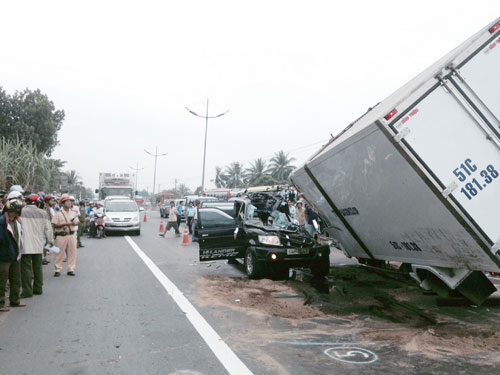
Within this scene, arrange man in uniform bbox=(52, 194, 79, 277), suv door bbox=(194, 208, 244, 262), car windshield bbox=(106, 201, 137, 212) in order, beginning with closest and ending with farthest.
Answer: man in uniform bbox=(52, 194, 79, 277)
suv door bbox=(194, 208, 244, 262)
car windshield bbox=(106, 201, 137, 212)

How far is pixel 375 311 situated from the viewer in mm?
6379

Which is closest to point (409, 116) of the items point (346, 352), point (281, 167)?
point (346, 352)

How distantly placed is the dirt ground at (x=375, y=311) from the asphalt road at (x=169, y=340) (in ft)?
0.39

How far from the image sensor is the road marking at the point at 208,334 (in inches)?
166

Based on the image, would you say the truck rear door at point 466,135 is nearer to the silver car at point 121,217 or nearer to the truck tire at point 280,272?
the truck tire at point 280,272

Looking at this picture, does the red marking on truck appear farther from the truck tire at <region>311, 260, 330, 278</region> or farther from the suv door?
the suv door

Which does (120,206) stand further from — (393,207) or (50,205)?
(393,207)

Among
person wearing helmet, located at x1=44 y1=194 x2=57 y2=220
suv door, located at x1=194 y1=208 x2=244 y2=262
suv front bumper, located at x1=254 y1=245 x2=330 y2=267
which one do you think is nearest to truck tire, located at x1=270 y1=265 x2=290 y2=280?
suv front bumper, located at x1=254 y1=245 x2=330 y2=267

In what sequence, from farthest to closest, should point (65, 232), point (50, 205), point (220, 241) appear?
point (50, 205) → point (220, 241) → point (65, 232)

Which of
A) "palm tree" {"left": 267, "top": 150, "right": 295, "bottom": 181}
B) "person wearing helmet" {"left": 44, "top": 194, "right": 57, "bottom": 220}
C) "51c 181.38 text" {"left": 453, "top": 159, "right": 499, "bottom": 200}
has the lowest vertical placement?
"51c 181.38 text" {"left": 453, "top": 159, "right": 499, "bottom": 200}

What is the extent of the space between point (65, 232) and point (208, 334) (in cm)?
545

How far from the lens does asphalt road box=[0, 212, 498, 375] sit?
4.20 meters

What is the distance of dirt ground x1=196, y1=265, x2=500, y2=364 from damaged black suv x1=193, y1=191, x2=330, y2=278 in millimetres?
420

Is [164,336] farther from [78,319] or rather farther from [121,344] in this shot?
[78,319]
